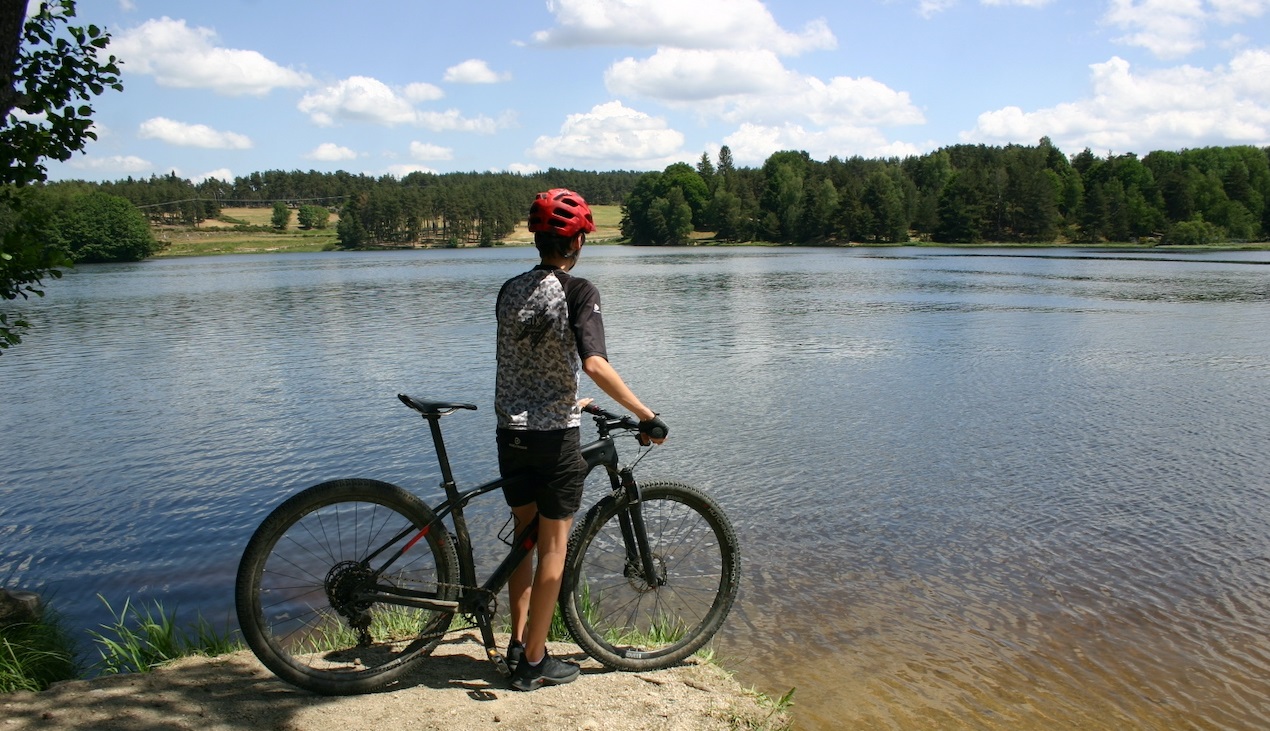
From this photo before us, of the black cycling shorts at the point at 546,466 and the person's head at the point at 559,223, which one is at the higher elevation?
the person's head at the point at 559,223

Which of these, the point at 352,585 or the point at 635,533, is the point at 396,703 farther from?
the point at 635,533

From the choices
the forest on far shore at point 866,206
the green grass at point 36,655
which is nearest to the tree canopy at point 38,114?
the green grass at point 36,655

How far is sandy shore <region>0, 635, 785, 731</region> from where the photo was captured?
3.94 m

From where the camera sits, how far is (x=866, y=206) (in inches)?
5172

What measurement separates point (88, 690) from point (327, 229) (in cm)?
19257

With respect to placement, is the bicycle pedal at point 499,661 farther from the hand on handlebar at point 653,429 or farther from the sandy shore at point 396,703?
the hand on handlebar at point 653,429

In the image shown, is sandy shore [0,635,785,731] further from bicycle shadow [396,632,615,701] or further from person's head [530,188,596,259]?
person's head [530,188,596,259]

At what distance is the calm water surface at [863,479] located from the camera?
5.99 meters

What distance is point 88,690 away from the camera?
4227mm

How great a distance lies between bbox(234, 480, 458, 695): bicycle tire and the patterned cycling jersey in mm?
758

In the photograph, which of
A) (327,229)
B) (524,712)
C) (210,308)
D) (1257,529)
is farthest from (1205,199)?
(327,229)

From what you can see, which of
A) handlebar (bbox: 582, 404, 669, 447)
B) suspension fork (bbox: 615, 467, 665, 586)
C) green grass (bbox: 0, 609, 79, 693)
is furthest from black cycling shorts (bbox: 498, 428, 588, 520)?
green grass (bbox: 0, 609, 79, 693)

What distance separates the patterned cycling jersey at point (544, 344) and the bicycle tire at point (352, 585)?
2.49ft

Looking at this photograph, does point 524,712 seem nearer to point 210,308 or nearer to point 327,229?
point 210,308
